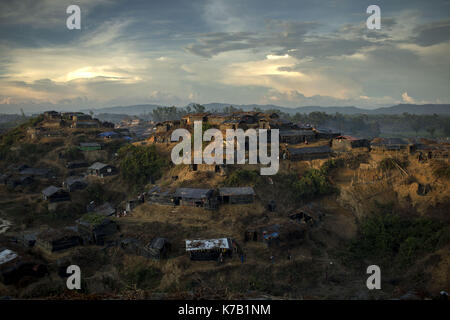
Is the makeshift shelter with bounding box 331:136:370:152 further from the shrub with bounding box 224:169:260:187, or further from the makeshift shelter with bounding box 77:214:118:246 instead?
the makeshift shelter with bounding box 77:214:118:246

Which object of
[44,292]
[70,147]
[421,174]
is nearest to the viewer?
[44,292]

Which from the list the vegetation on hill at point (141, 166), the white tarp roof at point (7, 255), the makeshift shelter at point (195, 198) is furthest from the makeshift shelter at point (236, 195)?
the white tarp roof at point (7, 255)

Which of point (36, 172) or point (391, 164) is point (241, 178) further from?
point (36, 172)

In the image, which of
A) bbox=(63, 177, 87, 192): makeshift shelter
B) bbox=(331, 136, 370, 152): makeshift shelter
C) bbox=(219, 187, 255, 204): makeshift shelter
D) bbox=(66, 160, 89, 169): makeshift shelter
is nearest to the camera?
bbox=(219, 187, 255, 204): makeshift shelter

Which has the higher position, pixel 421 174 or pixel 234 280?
pixel 421 174

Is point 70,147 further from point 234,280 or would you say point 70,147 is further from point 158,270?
point 234,280

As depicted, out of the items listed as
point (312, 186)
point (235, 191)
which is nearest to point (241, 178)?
point (235, 191)

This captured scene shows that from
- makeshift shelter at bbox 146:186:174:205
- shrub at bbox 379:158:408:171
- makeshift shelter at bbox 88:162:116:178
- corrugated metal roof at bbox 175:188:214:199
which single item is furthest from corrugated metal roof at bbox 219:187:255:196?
makeshift shelter at bbox 88:162:116:178

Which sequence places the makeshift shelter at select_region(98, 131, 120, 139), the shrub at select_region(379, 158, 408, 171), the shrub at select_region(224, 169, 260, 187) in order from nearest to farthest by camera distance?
the shrub at select_region(224, 169, 260, 187) < the shrub at select_region(379, 158, 408, 171) < the makeshift shelter at select_region(98, 131, 120, 139)
